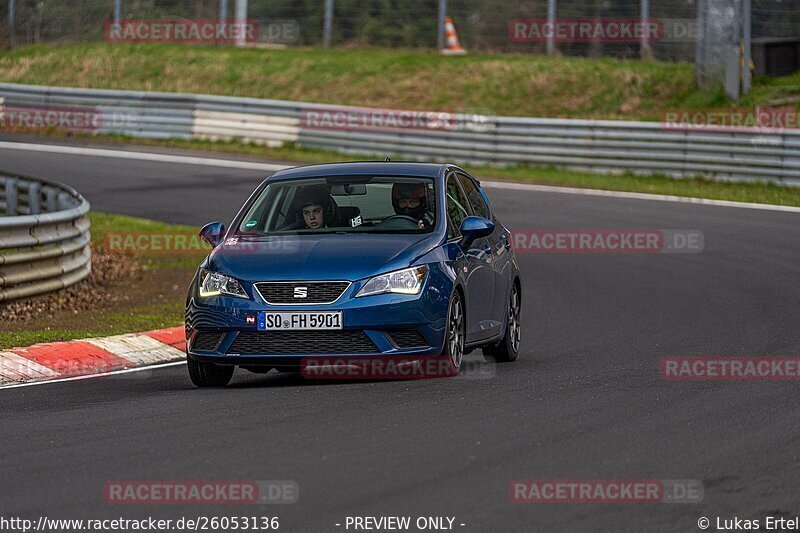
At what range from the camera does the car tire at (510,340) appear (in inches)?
449

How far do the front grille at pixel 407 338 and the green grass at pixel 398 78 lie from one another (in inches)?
828

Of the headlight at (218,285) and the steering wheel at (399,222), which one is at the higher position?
the steering wheel at (399,222)

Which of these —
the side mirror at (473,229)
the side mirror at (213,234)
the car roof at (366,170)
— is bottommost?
the side mirror at (213,234)

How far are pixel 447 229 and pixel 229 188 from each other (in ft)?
51.9

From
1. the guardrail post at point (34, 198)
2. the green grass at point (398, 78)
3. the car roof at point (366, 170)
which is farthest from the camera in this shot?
the green grass at point (398, 78)

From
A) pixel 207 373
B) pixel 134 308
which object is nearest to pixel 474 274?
pixel 207 373

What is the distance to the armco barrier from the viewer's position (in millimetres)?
25422

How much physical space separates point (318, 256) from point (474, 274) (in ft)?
4.65

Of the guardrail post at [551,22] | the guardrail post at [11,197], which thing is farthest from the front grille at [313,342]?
the guardrail post at [551,22]

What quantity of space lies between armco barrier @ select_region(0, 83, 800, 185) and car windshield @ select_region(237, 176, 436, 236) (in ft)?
50.5

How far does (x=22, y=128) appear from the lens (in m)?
34.6

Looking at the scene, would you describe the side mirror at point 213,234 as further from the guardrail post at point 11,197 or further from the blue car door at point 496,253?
the guardrail post at point 11,197

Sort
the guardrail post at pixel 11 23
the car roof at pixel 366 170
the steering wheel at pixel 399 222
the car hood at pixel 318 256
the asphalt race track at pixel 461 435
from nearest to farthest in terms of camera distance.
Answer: the asphalt race track at pixel 461 435 → the car hood at pixel 318 256 → the steering wheel at pixel 399 222 → the car roof at pixel 366 170 → the guardrail post at pixel 11 23

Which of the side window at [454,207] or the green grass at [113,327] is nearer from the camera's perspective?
the side window at [454,207]
